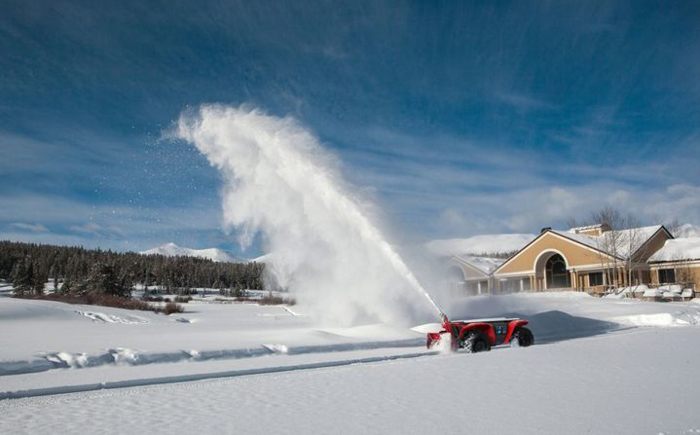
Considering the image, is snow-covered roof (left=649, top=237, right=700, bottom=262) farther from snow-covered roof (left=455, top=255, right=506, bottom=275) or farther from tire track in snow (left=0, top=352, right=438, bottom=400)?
tire track in snow (left=0, top=352, right=438, bottom=400)

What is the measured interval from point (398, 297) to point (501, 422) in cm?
1482

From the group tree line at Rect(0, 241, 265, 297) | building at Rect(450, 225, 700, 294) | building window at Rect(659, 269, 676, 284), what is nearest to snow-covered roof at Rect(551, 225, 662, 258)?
building at Rect(450, 225, 700, 294)

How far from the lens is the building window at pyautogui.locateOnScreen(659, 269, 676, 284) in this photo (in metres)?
46.4

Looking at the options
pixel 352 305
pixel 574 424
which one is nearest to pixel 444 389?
pixel 574 424

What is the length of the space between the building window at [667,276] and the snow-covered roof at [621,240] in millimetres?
3528

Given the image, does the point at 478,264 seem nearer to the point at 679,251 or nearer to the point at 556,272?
the point at 556,272

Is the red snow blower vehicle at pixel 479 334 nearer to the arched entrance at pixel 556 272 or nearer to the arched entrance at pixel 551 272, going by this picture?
the arched entrance at pixel 551 272

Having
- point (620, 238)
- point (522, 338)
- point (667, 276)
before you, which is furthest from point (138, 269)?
point (522, 338)

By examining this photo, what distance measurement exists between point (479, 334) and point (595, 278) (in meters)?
43.0

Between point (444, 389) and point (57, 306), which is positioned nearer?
point (444, 389)

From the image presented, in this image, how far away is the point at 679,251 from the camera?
46.4 metres

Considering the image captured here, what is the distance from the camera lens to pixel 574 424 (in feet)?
21.1

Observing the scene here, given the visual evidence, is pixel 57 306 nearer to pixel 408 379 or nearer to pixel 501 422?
pixel 408 379

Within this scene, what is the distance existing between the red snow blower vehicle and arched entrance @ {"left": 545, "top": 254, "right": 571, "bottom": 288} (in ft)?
136
